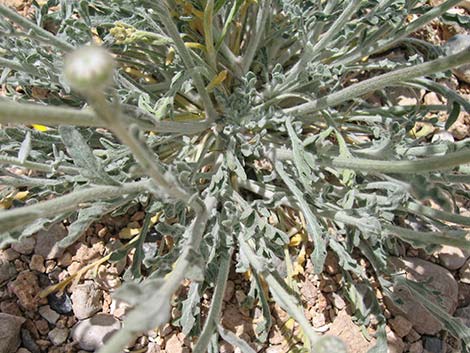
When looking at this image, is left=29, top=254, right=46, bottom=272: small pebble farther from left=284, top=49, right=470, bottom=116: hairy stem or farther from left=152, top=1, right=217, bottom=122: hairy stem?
left=284, top=49, right=470, bottom=116: hairy stem

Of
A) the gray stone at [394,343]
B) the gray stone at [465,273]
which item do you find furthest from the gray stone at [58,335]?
the gray stone at [465,273]

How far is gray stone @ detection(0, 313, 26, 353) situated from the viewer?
7.95 ft

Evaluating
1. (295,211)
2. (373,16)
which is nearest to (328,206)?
(295,211)

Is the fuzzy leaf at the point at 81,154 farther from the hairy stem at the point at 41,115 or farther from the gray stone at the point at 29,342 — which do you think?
the gray stone at the point at 29,342

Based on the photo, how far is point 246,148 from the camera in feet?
8.33

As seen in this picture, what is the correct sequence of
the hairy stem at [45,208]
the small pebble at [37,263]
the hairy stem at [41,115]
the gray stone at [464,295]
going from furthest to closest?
the gray stone at [464,295], the small pebble at [37,263], the hairy stem at [45,208], the hairy stem at [41,115]

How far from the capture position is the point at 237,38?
2.97 m

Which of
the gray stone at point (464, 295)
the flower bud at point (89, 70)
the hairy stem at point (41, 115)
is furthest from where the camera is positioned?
the gray stone at point (464, 295)

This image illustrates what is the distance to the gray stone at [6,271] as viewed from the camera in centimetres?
263

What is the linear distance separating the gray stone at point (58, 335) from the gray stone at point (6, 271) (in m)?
0.35

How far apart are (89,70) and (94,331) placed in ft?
6.29

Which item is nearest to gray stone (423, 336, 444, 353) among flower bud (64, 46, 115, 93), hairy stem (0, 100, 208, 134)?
hairy stem (0, 100, 208, 134)

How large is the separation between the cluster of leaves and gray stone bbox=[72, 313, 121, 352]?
30 cm

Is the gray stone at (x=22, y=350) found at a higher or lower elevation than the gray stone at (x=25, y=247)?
lower
